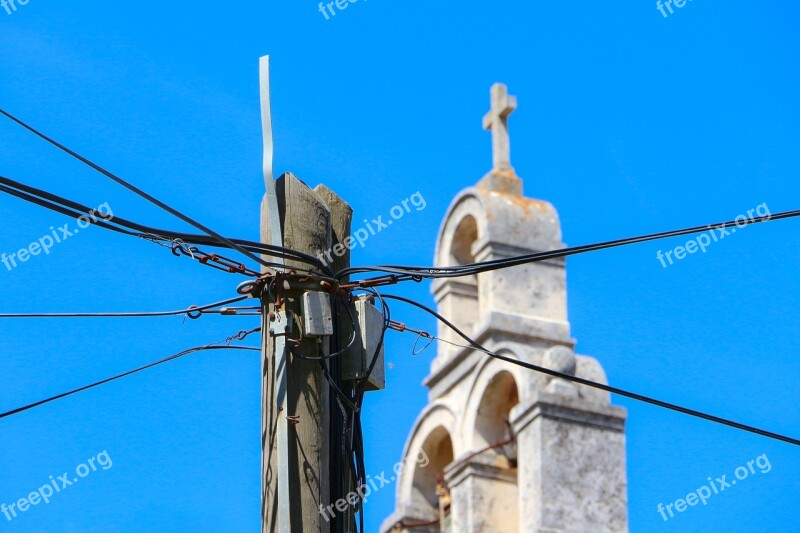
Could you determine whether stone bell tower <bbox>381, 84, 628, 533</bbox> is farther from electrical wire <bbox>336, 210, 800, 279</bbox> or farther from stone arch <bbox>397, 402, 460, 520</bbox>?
electrical wire <bbox>336, 210, 800, 279</bbox>

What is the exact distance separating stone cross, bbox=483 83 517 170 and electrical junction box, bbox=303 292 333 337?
11.7 meters

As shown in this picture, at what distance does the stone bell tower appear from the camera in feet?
59.4

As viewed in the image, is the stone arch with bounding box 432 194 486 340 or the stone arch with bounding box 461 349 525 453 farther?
the stone arch with bounding box 432 194 486 340

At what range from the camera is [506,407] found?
19547 mm

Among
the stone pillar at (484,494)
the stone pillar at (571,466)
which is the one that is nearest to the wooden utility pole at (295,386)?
the stone pillar at (571,466)

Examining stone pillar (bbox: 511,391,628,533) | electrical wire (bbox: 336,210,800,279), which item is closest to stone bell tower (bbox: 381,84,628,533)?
stone pillar (bbox: 511,391,628,533)

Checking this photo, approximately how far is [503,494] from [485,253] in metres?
2.33

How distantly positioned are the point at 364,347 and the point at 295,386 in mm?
535

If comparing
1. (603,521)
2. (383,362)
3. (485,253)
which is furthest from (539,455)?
(383,362)

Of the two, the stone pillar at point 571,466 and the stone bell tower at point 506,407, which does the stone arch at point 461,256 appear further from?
the stone pillar at point 571,466

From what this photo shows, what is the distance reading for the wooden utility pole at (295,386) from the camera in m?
8.56

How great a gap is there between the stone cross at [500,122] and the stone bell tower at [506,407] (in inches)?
0.6

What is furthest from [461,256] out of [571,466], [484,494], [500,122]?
[571,466]

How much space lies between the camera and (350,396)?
9.20 metres
